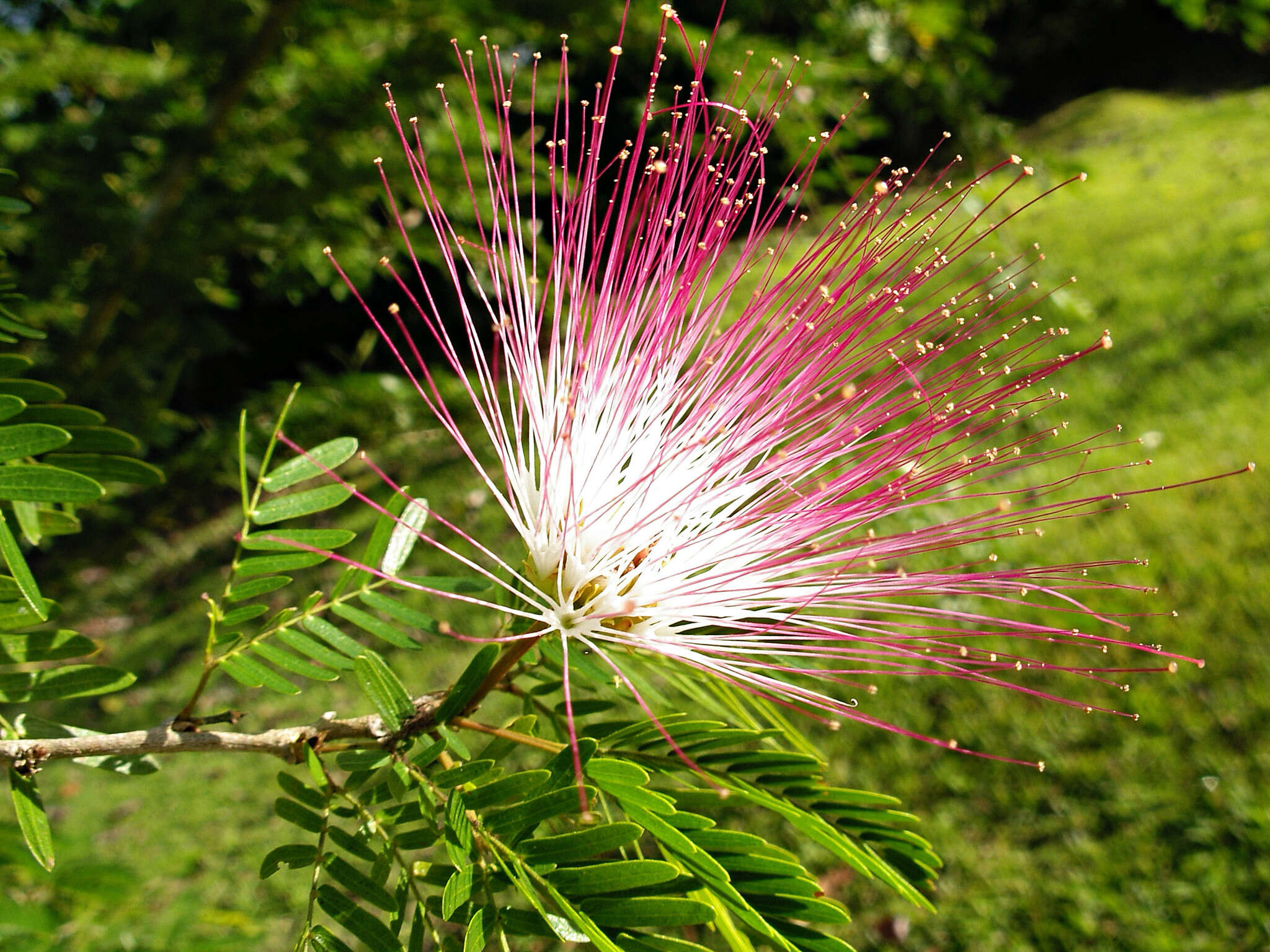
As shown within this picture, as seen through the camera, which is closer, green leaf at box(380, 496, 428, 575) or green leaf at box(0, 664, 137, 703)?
green leaf at box(0, 664, 137, 703)

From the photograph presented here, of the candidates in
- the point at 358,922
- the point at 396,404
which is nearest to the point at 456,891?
the point at 358,922

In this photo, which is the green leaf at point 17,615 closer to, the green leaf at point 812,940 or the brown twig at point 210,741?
the brown twig at point 210,741

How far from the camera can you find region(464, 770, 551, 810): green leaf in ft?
2.96

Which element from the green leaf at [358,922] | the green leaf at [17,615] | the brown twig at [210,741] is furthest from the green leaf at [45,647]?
the green leaf at [358,922]

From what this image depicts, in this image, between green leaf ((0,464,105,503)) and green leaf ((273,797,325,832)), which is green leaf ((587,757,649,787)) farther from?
green leaf ((0,464,105,503))

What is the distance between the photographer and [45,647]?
1.10m

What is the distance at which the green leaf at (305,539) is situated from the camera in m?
1.13

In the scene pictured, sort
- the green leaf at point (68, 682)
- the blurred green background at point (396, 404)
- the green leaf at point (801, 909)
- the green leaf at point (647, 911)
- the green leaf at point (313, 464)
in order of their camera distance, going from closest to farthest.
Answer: the green leaf at point (647, 911), the green leaf at point (801, 909), the green leaf at point (68, 682), the green leaf at point (313, 464), the blurred green background at point (396, 404)

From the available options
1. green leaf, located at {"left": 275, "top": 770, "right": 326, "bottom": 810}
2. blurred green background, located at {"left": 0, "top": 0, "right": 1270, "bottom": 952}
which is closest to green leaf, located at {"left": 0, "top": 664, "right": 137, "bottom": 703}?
green leaf, located at {"left": 275, "top": 770, "right": 326, "bottom": 810}

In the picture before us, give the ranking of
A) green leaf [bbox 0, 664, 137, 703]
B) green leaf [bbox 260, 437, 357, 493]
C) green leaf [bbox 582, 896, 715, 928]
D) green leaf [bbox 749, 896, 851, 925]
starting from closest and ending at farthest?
green leaf [bbox 582, 896, 715, 928]
green leaf [bbox 749, 896, 851, 925]
green leaf [bbox 0, 664, 137, 703]
green leaf [bbox 260, 437, 357, 493]

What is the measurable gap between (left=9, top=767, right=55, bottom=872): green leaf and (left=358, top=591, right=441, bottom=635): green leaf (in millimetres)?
414

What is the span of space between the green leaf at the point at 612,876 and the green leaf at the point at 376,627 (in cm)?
33

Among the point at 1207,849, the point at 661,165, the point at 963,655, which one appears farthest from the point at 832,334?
the point at 1207,849

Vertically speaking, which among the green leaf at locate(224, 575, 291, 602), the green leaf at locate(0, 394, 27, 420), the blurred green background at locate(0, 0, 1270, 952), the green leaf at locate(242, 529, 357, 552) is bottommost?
the blurred green background at locate(0, 0, 1270, 952)
